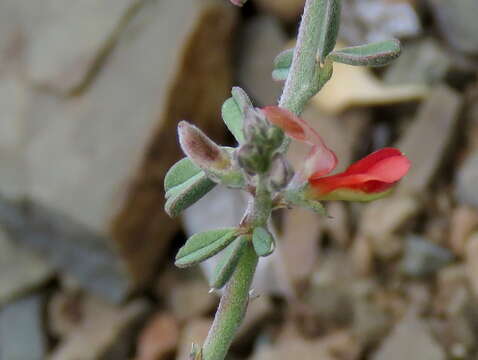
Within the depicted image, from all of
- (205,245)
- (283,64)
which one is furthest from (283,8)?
(205,245)

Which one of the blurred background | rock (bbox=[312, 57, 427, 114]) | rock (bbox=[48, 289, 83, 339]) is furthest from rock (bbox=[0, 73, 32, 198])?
rock (bbox=[312, 57, 427, 114])

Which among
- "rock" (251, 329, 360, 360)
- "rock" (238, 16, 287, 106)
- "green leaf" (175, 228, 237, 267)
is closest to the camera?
"green leaf" (175, 228, 237, 267)

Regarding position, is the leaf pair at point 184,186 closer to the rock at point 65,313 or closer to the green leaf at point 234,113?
the green leaf at point 234,113

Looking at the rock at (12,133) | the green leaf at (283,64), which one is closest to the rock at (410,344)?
the rock at (12,133)

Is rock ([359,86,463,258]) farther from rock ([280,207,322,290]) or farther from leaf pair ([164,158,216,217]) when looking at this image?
leaf pair ([164,158,216,217])

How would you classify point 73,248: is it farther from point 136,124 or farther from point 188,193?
point 188,193

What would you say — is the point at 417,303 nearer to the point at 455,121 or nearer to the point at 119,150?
the point at 455,121
